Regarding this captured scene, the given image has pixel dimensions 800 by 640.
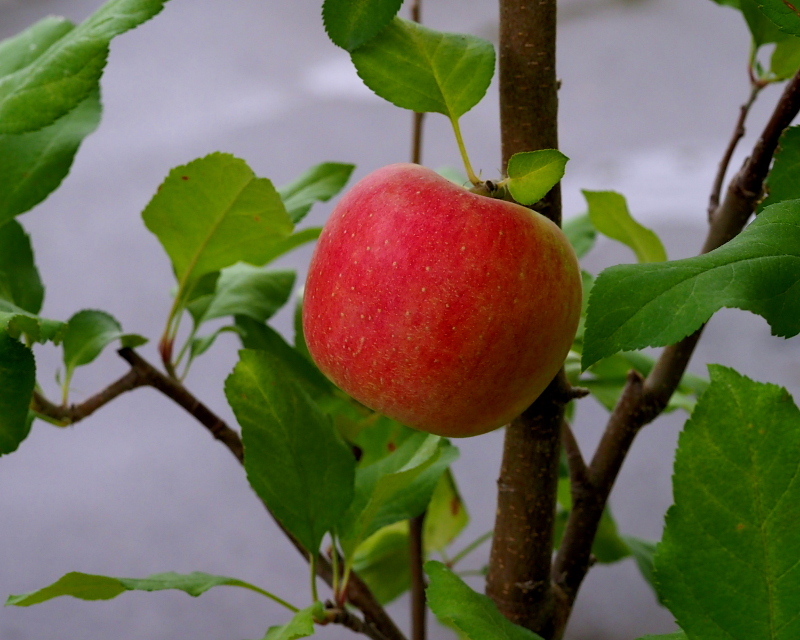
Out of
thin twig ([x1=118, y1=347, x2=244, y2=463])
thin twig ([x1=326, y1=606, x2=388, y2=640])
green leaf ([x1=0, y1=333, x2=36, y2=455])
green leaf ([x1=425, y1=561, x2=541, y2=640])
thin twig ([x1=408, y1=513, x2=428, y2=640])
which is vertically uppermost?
green leaf ([x1=0, y1=333, x2=36, y2=455])

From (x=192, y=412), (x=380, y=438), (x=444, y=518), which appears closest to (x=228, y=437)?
(x=192, y=412)

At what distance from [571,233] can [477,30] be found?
575mm

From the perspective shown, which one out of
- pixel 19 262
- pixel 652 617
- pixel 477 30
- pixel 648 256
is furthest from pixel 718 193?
pixel 477 30

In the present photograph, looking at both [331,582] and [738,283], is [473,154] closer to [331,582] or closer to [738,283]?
[331,582]

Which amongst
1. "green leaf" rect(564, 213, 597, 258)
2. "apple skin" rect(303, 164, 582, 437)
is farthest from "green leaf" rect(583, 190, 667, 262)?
"apple skin" rect(303, 164, 582, 437)

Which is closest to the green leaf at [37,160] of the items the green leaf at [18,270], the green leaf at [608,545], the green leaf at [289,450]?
the green leaf at [18,270]

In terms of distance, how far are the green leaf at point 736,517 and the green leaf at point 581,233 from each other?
0.22m

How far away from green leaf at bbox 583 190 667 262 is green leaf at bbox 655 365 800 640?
0.17 meters

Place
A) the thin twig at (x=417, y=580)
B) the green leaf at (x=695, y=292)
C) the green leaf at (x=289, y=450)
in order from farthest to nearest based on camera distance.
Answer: the thin twig at (x=417, y=580)
the green leaf at (x=289, y=450)
the green leaf at (x=695, y=292)

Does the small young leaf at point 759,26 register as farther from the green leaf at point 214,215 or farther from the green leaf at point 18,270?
the green leaf at point 18,270

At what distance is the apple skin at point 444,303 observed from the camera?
0.22 meters

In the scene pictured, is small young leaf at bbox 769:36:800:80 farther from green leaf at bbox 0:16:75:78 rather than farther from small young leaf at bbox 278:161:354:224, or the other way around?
green leaf at bbox 0:16:75:78

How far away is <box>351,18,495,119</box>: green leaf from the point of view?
0.87 ft

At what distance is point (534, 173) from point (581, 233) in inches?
8.8
